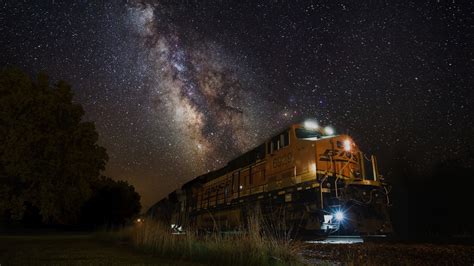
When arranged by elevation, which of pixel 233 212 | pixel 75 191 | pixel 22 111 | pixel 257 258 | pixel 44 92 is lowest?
pixel 257 258

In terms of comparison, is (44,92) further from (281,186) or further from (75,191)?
(281,186)

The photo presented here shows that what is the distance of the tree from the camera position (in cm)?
1809

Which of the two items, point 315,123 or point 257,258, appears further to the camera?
point 315,123

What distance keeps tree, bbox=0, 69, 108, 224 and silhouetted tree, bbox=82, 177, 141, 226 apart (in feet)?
56.3

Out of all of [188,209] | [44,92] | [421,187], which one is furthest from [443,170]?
[44,92]

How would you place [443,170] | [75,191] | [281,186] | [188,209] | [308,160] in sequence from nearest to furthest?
[308,160] < [281,186] < [443,170] < [75,191] < [188,209]

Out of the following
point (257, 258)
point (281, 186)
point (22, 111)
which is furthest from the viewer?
point (22, 111)

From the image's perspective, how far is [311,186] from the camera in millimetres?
12227

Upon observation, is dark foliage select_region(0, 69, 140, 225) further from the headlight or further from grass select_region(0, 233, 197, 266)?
the headlight

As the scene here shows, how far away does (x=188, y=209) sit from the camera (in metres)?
25.4

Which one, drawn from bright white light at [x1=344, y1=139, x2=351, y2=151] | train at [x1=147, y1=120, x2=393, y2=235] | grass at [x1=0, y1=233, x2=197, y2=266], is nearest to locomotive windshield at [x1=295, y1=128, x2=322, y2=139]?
train at [x1=147, y1=120, x2=393, y2=235]

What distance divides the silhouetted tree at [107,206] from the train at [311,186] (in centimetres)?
2656

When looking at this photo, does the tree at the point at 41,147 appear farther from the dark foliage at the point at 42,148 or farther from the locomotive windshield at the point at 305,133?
the locomotive windshield at the point at 305,133

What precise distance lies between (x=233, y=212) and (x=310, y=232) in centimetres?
608
